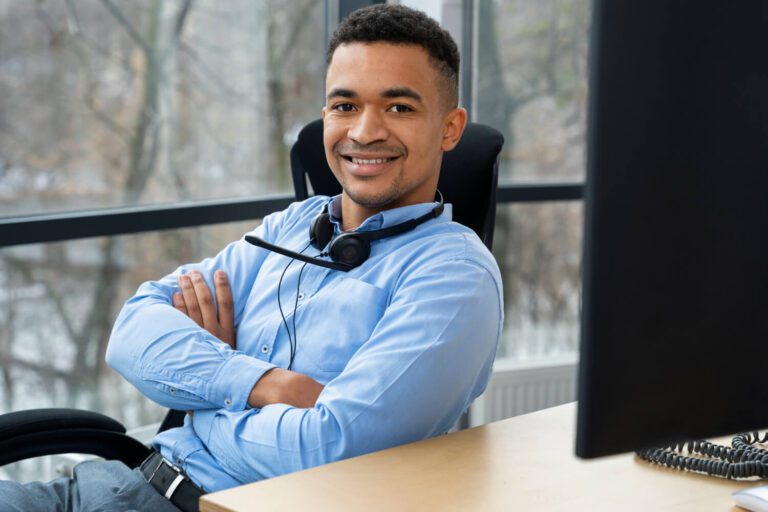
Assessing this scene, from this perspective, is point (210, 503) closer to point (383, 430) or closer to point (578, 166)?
point (383, 430)

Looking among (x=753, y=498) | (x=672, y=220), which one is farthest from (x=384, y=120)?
(x=672, y=220)

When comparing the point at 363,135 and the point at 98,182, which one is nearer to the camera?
the point at 363,135

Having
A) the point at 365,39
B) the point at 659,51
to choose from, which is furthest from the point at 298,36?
the point at 659,51

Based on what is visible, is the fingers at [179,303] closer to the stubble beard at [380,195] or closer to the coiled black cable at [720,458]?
the stubble beard at [380,195]

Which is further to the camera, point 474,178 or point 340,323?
point 474,178

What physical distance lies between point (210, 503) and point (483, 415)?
2.30 m

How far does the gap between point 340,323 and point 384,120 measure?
0.36 meters

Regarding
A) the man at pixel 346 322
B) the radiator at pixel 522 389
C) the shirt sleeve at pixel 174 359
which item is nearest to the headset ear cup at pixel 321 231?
the man at pixel 346 322

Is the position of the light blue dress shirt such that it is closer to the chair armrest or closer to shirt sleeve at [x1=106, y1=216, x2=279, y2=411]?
shirt sleeve at [x1=106, y1=216, x2=279, y2=411]

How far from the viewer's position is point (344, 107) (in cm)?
177

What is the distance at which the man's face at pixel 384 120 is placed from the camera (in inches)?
67.9

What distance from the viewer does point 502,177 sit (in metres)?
3.57

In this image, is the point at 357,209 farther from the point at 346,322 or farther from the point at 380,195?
the point at 346,322

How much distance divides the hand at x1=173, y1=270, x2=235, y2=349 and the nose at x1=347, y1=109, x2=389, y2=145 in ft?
1.33
